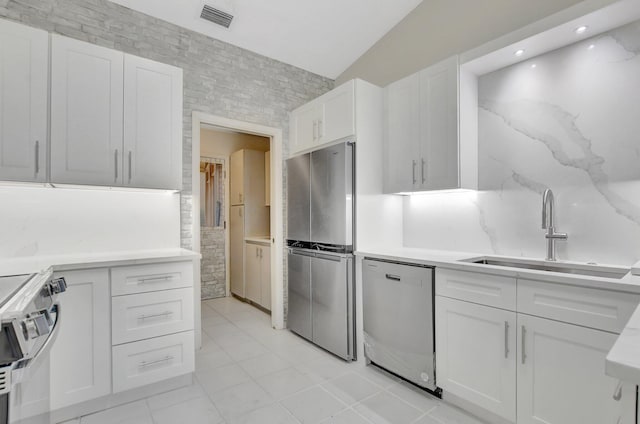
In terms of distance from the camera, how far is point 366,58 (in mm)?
3514

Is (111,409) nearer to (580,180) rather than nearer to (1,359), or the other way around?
(1,359)

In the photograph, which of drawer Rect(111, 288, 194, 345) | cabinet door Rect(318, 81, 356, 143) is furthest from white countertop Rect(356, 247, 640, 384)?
drawer Rect(111, 288, 194, 345)

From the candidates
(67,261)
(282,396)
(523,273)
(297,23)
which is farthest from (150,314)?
(297,23)

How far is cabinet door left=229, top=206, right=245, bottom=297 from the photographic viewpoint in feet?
14.9

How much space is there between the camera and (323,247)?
2.91 meters

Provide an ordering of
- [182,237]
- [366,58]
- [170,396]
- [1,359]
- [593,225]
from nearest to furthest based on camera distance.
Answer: [1,359], [593,225], [170,396], [182,237], [366,58]

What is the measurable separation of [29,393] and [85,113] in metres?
1.72

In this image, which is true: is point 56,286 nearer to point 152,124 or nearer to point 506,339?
point 152,124

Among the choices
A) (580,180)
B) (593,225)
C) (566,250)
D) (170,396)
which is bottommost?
(170,396)

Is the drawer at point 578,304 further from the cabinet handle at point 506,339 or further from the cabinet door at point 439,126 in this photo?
the cabinet door at point 439,126

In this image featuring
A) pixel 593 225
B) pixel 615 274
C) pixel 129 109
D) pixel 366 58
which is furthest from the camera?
pixel 366 58

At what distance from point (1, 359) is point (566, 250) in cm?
280

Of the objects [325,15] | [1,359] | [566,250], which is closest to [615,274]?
[566,250]

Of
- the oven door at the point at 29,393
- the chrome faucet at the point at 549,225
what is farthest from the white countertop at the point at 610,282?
the oven door at the point at 29,393
